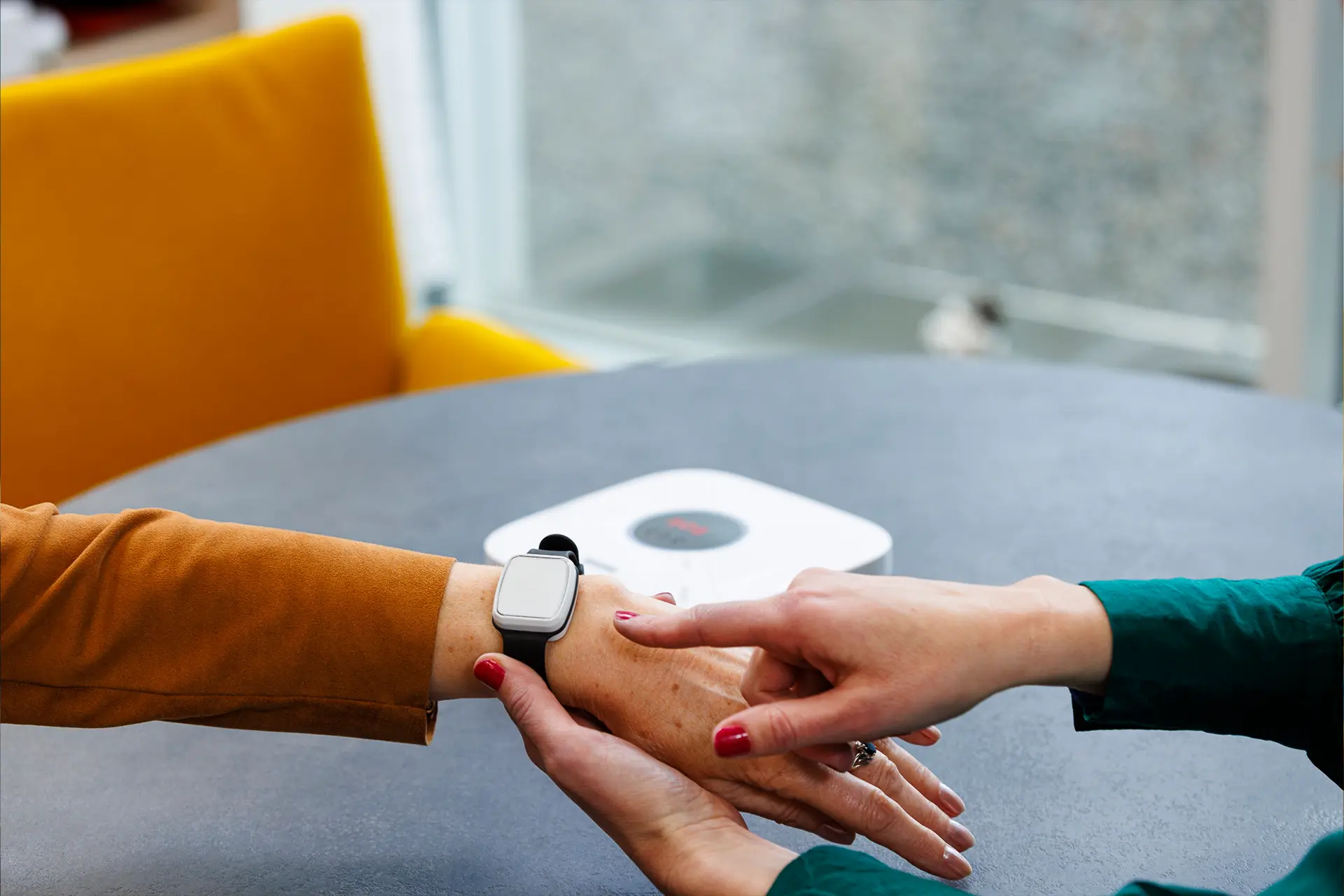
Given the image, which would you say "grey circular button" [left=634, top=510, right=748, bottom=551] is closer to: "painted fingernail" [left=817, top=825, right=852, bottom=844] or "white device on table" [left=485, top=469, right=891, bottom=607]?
"white device on table" [left=485, top=469, right=891, bottom=607]

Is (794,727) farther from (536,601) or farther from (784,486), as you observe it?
(784,486)

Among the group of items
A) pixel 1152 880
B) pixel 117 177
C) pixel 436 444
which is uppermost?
pixel 117 177

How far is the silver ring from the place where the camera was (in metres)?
0.86

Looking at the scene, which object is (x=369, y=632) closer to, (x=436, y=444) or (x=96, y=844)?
(x=96, y=844)

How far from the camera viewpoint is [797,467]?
4.33 ft

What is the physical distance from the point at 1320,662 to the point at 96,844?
2.51ft

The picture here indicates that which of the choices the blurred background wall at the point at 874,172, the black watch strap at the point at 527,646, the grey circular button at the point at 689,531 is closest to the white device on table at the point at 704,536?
the grey circular button at the point at 689,531

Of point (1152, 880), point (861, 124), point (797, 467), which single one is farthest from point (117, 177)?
point (861, 124)

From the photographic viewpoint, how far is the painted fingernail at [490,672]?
0.89 metres

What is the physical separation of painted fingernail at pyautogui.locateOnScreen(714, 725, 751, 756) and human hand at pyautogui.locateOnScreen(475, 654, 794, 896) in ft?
0.15

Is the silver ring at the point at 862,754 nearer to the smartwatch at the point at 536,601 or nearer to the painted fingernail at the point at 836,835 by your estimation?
the painted fingernail at the point at 836,835

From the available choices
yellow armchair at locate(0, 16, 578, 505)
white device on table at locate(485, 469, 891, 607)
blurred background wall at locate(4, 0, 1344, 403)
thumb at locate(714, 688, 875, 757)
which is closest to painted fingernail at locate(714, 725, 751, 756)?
thumb at locate(714, 688, 875, 757)

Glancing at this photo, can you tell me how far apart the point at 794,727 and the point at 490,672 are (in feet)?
0.70

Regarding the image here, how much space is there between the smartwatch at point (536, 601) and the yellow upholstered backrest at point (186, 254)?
831 millimetres
